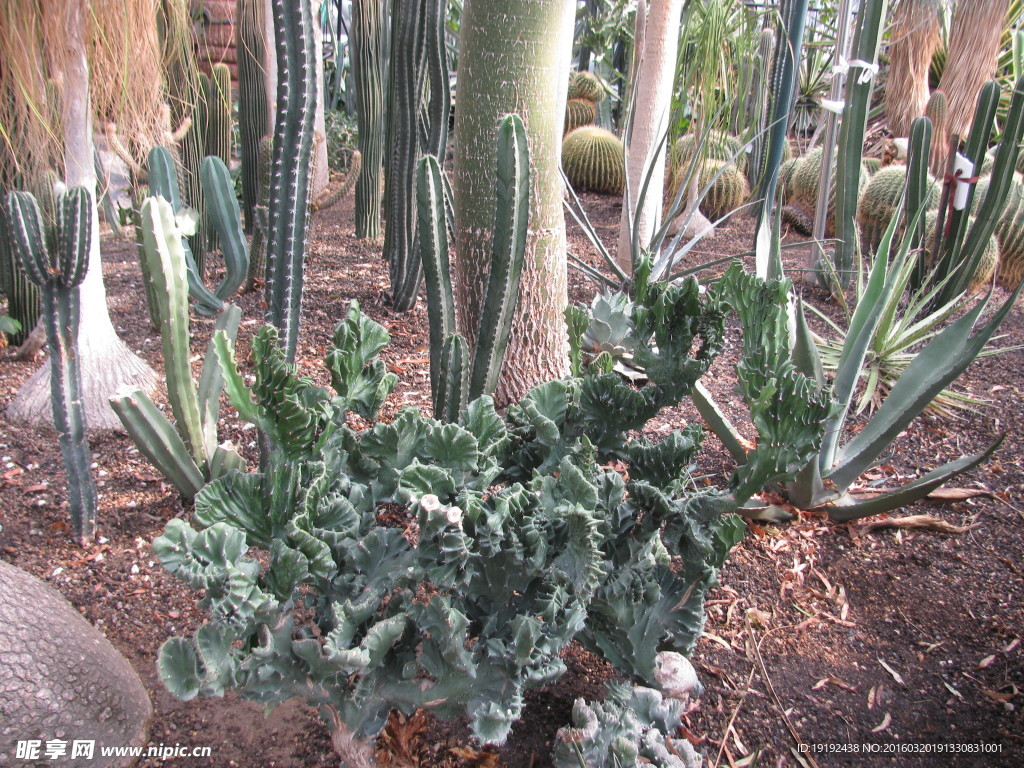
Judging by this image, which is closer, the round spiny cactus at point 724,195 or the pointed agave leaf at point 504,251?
the pointed agave leaf at point 504,251

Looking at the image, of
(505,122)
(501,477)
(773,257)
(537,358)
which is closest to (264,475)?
(501,477)

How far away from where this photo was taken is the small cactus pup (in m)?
1.57

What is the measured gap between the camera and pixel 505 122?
1.49m

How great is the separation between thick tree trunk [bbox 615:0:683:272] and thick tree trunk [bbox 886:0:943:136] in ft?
12.2

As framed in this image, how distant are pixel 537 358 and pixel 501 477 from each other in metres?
0.85

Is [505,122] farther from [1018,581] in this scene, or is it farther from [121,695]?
[1018,581]

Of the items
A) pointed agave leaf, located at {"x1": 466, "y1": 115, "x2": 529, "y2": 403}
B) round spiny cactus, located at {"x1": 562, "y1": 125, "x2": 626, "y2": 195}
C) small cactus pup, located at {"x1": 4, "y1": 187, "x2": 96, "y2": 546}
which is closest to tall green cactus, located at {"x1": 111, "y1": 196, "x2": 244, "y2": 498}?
small cactus pup, located at {"x1": 4, "y1": 187, "x2": 96, "y2": 546}

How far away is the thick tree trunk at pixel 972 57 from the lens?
Result: 5527 mm

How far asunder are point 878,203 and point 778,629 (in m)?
3.61

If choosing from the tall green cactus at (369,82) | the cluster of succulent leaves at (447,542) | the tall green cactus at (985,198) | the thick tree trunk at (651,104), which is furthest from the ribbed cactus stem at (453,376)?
the tall green cactus at (369,82)

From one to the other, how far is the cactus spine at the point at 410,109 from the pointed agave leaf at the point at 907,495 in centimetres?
198

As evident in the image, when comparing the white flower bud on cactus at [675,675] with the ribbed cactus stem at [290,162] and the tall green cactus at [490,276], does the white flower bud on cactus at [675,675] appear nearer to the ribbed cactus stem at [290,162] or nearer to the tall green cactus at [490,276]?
the tall green cactus at [490,276]

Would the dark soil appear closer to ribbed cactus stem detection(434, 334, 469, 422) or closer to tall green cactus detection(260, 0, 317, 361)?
ribbed cactus stem detection(434, 334, 469, 422)

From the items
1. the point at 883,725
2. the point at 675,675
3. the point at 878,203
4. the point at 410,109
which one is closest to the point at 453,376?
the point at 675,675
